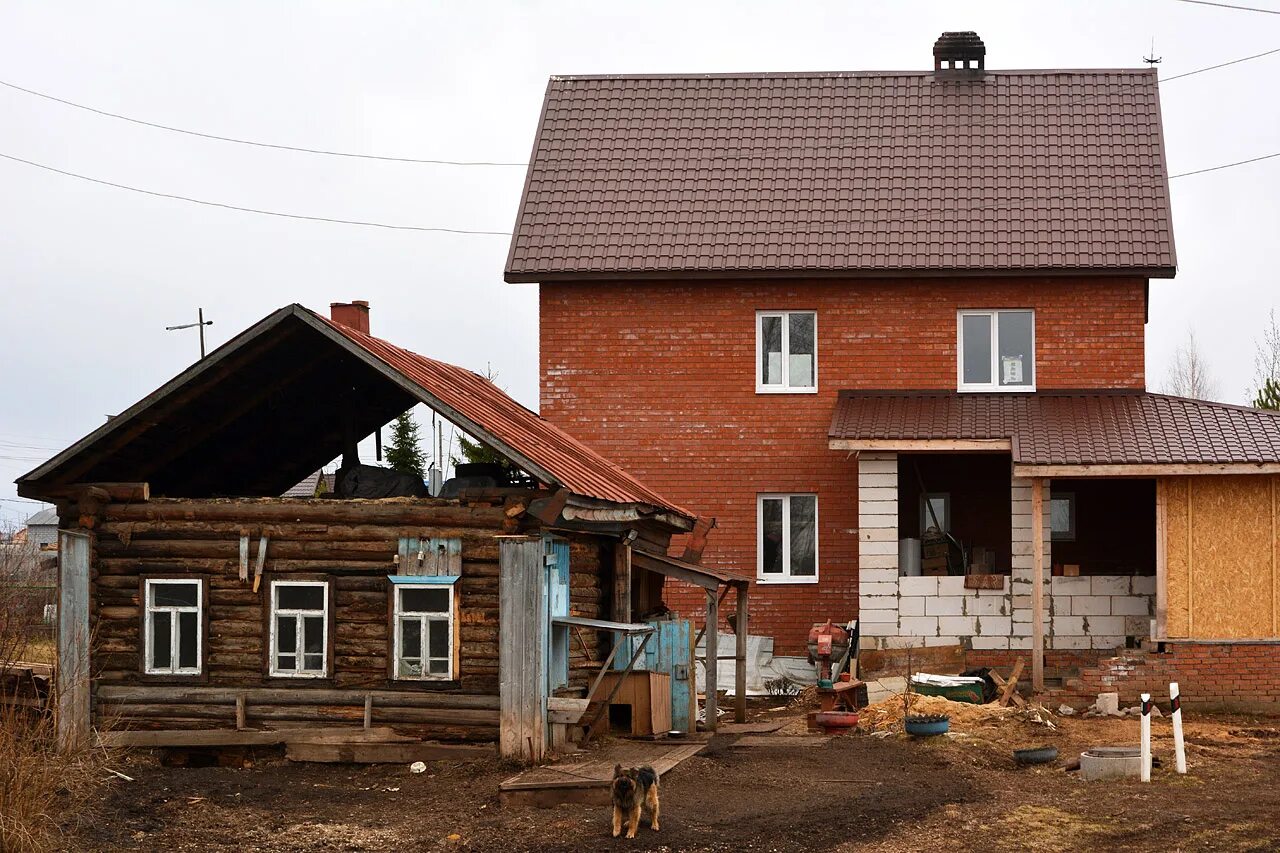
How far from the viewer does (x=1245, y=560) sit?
69.9 ft

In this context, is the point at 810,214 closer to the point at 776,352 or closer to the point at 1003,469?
the point at 776,352

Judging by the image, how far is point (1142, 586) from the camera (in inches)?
879

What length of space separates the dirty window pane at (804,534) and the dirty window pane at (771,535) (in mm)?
211

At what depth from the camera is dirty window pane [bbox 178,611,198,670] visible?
17.2 meters

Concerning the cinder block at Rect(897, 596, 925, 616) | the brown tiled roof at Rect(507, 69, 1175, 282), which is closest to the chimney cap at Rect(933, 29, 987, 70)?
the brown tiled roof at Rect(507, 69, 1175, 282)

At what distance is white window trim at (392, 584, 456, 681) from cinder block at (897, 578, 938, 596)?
8.42m

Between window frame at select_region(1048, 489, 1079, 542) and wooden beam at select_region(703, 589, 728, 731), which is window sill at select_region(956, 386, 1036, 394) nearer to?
window frame at select_region(1048, 489, 1079, 542)

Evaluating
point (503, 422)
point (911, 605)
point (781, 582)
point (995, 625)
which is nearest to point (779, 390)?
point (781, 582)

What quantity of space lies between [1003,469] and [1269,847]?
43.2ft

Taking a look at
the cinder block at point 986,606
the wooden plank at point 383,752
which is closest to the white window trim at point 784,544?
the cinder block at point 986,606

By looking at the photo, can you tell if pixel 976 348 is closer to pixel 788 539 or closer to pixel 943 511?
pixel 943 511

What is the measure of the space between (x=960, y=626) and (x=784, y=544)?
12.6 feet

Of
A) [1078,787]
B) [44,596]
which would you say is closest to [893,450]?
[1078,787]

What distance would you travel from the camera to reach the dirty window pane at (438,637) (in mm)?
16531
